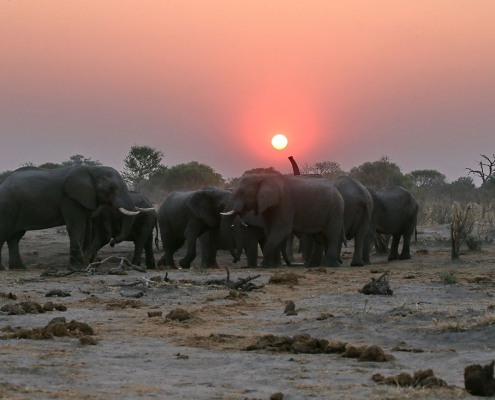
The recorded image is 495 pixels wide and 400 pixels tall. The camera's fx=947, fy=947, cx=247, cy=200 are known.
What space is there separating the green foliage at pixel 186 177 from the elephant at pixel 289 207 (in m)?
29.4

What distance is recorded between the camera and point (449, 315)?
8.84 metres

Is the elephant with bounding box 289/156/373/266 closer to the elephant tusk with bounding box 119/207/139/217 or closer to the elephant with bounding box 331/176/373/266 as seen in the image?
the elephant with bounding box 331/176/373/266

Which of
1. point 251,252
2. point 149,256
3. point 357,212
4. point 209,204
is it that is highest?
point 209,204

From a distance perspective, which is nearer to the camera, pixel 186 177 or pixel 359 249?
pixel 359 249

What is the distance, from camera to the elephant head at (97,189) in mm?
18156

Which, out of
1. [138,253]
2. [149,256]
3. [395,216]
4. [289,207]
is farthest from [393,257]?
[138,253]

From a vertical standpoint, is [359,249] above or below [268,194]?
below

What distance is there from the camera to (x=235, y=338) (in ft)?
26.6

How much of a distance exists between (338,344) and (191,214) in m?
12.6

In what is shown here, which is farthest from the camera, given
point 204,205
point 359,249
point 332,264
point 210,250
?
point 210,250

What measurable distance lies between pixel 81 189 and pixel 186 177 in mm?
31593

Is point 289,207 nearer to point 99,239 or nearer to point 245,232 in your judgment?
point 245,232

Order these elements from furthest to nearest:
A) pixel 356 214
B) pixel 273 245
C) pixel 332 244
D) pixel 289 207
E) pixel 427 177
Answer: pixel 427 177
pixel 356 214
pixel 332 244
pixel 289 207
pixel 273 245

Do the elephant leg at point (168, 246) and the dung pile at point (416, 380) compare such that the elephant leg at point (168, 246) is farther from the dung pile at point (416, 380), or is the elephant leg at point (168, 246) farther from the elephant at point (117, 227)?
the dung pile at point (416, 380)
